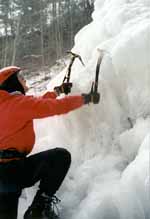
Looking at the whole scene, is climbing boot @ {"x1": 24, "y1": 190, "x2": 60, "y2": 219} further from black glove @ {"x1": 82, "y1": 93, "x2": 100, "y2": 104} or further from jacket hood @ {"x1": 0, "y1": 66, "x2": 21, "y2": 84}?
A: jacket hood @ {"x1": 0, "y1": 66, "x2": 21, "y2": 84}

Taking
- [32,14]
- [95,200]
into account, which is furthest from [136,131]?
[32,14]

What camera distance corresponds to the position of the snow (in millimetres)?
3623

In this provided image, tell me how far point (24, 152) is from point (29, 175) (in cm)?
18

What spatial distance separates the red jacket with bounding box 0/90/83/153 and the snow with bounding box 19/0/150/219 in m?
0.65

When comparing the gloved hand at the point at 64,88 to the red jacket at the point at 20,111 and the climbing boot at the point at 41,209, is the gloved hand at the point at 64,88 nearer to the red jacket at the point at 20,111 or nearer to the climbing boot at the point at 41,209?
the red jacket at the point at 20,111

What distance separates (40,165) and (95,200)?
473 mm

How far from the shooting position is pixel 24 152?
3.59m

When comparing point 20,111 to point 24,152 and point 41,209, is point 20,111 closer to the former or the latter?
point 24,152

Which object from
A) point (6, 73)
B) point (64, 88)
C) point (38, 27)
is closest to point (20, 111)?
point (6, 73)

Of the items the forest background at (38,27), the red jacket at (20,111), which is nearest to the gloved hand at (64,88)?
the red jacket at (20,111)

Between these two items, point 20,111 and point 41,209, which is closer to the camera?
point 20,111

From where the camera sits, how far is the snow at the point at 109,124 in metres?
3.62

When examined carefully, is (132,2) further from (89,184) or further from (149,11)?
(89,184)

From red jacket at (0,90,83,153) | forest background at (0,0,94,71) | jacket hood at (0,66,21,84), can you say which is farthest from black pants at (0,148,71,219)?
forest background at (0,0,94,71)
